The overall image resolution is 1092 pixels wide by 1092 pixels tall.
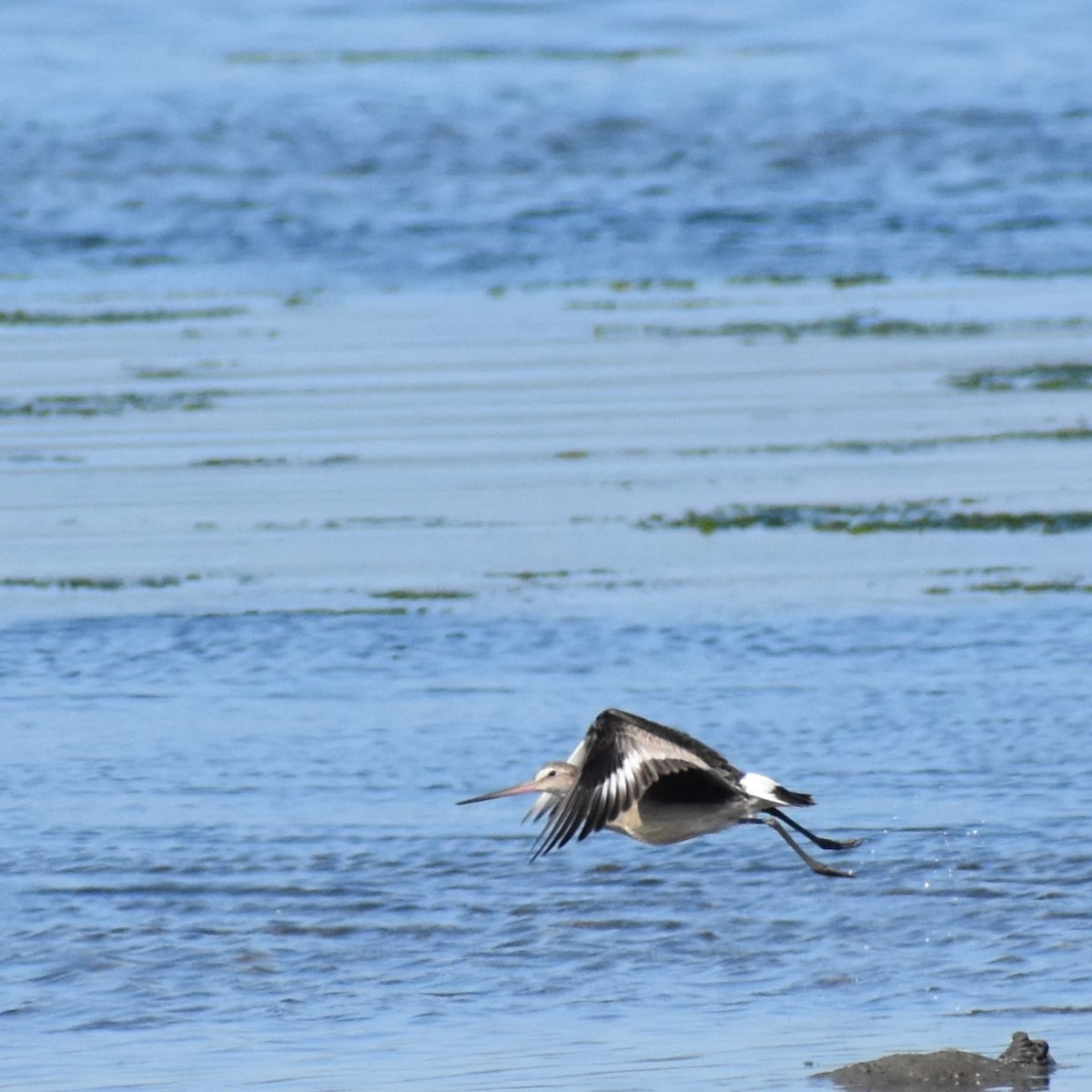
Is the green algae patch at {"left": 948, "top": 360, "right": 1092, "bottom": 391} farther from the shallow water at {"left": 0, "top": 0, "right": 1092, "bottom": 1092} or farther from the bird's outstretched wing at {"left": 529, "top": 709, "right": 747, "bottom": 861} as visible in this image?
the bird's outstretched wing at {"left": 529, "top": 709, "right": 747, "bottom": 861}

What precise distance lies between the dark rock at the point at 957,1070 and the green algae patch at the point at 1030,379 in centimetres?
905

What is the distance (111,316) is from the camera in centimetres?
1809

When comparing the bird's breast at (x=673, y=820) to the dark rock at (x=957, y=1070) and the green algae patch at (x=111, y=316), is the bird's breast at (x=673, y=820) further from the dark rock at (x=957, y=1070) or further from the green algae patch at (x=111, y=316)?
the green algae patch at (x=111, y=316)

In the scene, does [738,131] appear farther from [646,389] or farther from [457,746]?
[457,746]

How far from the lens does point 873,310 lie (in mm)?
17375

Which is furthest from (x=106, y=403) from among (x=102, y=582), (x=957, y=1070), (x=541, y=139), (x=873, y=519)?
(x=541, y=139)

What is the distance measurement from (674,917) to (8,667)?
3.80m

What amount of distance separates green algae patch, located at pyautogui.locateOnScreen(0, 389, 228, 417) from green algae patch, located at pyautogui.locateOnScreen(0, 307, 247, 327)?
7.91ft

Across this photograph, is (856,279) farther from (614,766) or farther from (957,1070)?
(957,1070)

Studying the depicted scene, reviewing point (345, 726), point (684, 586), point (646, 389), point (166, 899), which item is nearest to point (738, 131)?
point (646, 389)

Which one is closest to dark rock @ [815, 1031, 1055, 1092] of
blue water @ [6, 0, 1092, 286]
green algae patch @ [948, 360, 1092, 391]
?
green algae patch @ [948, 360, 1092, 391]

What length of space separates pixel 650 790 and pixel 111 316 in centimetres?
1162

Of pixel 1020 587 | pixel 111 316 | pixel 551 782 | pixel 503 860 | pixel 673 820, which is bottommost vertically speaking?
pixel 503 860

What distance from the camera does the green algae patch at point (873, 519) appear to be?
39.6 feet
